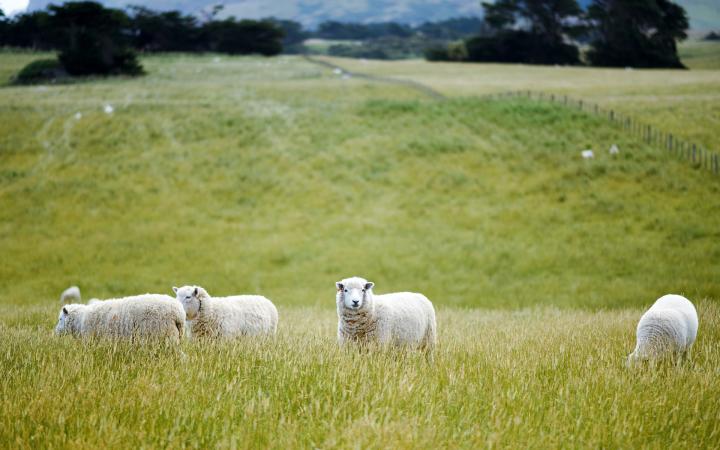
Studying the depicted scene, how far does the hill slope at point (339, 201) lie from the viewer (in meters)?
24.1

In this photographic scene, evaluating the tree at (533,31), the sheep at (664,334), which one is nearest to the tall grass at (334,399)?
the sheep at (664,334)

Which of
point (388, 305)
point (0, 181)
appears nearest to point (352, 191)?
point (0, 181)

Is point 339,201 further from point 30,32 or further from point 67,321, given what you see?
point 67,321

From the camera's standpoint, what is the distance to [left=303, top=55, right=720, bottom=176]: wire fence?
29.7 meters

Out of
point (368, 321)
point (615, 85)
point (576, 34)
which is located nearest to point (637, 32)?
point (615, 85)

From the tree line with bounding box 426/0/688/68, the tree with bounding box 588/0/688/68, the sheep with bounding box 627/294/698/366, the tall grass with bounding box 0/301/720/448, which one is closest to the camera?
the tall grass with bounding box 0/301/720/448

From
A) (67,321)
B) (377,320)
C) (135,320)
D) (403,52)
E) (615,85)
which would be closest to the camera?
(135,320)

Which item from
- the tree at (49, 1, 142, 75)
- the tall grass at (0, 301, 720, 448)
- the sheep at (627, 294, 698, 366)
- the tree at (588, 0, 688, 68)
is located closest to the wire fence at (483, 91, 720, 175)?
the tree at (588, 0, 688, 68)

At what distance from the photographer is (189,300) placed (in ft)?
29.1

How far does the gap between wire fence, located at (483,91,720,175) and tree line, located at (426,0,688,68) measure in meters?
12.5

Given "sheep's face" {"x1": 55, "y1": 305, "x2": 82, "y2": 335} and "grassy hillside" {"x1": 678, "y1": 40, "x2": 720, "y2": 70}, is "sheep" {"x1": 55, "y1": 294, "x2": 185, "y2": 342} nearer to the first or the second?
"sheep's face" {"x1": 55, "y1": 305, "x2": 82, "y2": 335}

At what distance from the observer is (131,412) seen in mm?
4805

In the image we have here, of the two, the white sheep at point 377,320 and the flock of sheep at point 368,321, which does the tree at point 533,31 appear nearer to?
the flock of sheep at point 368,321

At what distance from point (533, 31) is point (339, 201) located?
4850 cm
